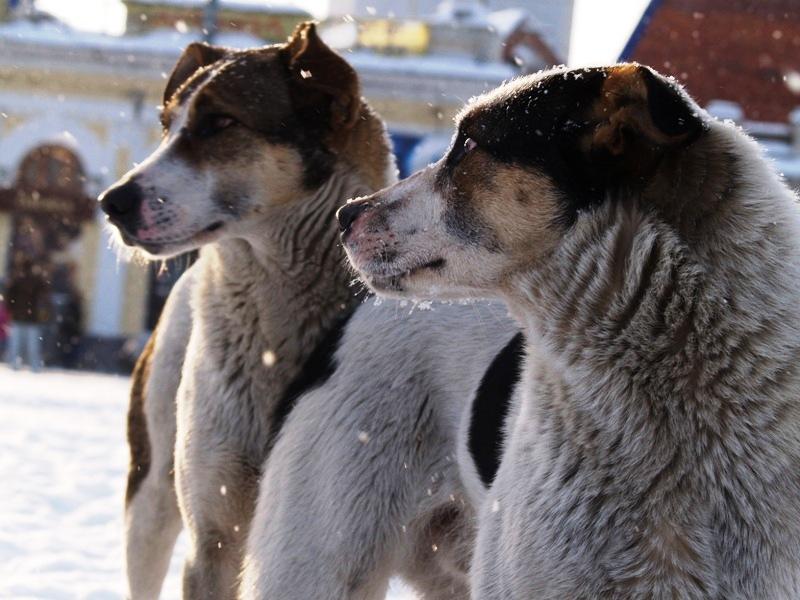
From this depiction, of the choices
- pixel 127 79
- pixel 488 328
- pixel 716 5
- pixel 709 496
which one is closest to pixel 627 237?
pixel 709 496

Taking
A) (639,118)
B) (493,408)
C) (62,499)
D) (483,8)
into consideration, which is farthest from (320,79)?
(483,8)

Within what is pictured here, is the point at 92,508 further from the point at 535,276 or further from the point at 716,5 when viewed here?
the point at 716,5

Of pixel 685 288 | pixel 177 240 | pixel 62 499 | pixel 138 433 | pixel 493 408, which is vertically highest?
pixel 685 288

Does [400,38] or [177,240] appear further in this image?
[400,38]

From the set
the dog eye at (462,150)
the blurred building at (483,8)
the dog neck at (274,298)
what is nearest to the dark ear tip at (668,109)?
the dog eye at (462,150)

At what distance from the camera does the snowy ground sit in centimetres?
467

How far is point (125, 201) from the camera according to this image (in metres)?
3.46

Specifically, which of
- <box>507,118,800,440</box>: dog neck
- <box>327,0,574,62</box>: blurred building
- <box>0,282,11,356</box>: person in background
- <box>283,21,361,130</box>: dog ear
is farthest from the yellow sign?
<box>507,118,800,440</box>: dog neck

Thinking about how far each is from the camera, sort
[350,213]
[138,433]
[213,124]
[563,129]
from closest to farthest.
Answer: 1. [563,129]
2. [350,213]
3. [213,124]
4. [138,433]

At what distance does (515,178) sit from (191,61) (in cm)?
204

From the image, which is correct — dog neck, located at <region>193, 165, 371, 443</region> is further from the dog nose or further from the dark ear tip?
the dark ear tip

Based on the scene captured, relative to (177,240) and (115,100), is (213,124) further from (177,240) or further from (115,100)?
(115,100)

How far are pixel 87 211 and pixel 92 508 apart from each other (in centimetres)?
1547

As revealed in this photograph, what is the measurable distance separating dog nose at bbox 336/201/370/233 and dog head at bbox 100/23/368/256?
1041 mm
